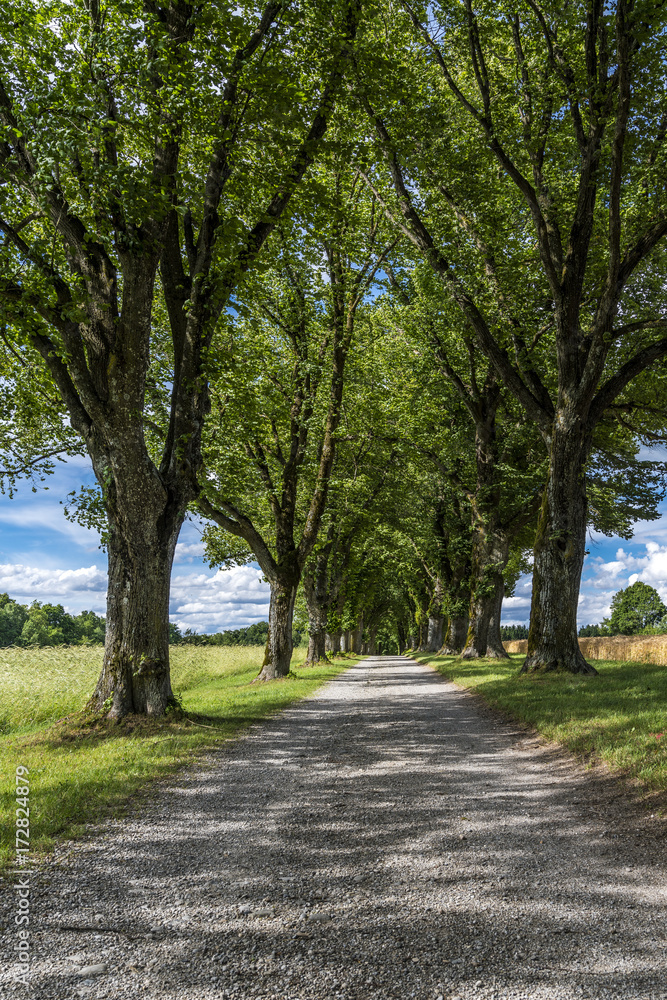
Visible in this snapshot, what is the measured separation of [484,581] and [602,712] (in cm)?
1147

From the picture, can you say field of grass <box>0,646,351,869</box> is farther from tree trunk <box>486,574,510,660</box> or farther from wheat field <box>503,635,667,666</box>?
wheat field <box>503,635,667,666</box>

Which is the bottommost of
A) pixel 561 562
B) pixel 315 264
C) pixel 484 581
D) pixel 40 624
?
pixel 40 624

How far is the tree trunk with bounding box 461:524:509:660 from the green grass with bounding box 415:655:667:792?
233 inches

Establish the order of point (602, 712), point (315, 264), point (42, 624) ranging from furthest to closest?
point (42, 624)
point (315, 264)
point (602, 712)

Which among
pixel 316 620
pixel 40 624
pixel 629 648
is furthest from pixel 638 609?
pixel 40 624

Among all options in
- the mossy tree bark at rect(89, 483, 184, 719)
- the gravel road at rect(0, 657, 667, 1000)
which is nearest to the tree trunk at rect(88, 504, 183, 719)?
the mossy tree bark at rect(89, 483, 184, 719)

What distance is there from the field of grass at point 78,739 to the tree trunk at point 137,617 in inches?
14.1

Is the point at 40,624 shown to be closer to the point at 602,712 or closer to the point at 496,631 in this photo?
the point at 496,631

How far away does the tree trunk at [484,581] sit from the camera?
752 inches

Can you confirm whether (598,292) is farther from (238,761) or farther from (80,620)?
(80,620)

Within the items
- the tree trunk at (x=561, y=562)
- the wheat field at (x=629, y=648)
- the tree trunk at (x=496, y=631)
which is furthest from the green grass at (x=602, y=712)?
the wheat field at (x=629, y=648)

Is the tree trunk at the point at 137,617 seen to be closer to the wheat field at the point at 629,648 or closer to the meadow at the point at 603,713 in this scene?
the meadow at the point at 603,713

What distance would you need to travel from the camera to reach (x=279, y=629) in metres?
16.7

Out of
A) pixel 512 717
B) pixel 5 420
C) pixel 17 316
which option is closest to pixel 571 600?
pixel 512 717
